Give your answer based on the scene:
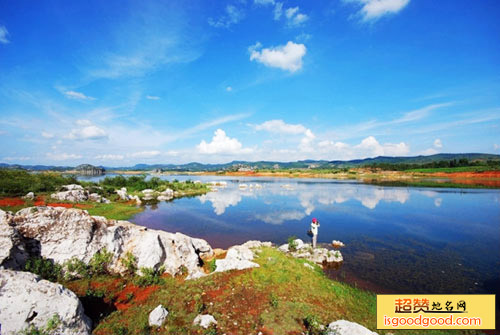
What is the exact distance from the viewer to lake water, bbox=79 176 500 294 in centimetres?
1712

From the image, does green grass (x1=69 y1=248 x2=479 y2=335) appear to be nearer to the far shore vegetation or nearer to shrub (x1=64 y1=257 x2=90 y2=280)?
shrub (x1=64 y1=257 x2=90 y2=280)

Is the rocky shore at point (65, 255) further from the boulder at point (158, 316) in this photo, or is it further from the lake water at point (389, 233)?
the lake water at point (389, 233)

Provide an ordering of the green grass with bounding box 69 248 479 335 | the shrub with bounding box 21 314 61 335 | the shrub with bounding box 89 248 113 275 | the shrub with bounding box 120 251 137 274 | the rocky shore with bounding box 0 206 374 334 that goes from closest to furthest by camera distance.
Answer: the shrub with bounding box 21 314 61 335 → the rocky shore with bounding box 0 206 374 334 → the green grass with bounding box 69 248 479 335 → the shrub with bounding box 89 248 113 275 → the shrub with bounding box 120 251 137 274

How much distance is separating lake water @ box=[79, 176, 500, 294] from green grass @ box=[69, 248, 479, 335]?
539cm

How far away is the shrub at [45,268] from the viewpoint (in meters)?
10.4

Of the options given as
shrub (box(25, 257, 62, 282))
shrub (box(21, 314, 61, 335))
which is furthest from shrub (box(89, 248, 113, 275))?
shrub (box(21, 314, 61, 335))

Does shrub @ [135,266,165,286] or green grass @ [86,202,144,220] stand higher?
shrub @ [135,266,165,286]

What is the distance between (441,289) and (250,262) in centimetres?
1405

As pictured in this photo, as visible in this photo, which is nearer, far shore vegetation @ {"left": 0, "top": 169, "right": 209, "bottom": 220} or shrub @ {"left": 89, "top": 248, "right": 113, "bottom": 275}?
shrub @ {"left": 89, "top": 248, "right": 113, "bottom": 275}

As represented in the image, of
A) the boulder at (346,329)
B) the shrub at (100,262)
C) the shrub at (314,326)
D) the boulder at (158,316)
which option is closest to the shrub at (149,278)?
the shrub at (100,262)

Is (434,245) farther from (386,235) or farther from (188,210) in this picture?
(188,210)

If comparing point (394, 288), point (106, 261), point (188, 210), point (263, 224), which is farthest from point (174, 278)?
point (188, 210)

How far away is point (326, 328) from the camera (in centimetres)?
862

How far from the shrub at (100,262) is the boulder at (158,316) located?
5489 millimetres
